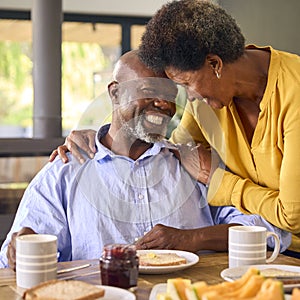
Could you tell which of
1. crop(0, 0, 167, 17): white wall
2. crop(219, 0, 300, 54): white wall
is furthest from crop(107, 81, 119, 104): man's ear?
crop(0, 0, 167, 17): white wall

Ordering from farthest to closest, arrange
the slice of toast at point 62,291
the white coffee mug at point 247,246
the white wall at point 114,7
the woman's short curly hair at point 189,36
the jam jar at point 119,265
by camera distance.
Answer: the white wall at point 114,7
the woman's short curly hair at point 189,36
the white coffee mug at point 247,246
the jam jar at point 119,265
the slice of toast at point 62,291

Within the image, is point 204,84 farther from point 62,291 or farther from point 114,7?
point 114,7

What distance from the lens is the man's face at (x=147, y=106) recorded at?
6.91ft

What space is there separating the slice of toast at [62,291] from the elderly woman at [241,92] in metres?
0.75

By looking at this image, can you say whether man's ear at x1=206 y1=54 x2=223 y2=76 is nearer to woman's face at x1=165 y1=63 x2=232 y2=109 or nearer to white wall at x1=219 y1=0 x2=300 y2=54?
woman's face at x1=165 y1=63 x2=232 y2=109

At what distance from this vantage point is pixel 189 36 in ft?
6.43

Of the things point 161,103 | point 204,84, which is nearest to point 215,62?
Answer: point 204,84

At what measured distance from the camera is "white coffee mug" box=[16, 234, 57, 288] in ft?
5.07

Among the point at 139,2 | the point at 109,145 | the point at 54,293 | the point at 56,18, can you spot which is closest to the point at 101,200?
the point at 109,145

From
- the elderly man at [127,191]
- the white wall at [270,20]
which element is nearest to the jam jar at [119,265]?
the elderly man at [127,191]

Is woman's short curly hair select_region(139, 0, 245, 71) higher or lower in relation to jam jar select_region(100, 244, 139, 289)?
higher

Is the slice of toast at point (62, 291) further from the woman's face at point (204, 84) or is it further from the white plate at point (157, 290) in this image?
the woman's face at point (204, 84)

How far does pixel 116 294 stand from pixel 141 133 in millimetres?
774

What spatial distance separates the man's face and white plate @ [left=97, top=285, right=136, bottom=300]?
0.74m
